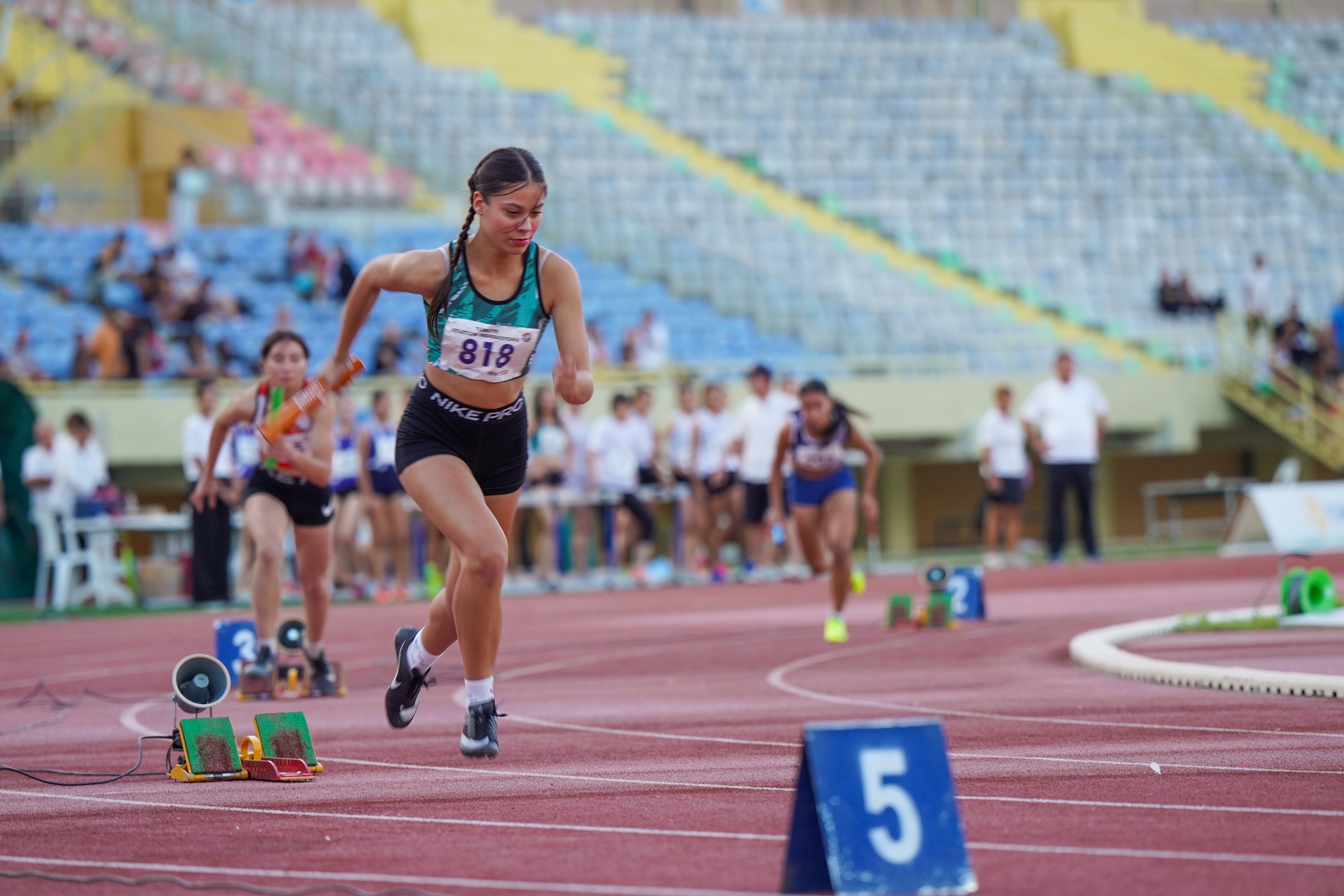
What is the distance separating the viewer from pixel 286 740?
23.0ft

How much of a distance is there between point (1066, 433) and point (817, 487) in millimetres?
9589

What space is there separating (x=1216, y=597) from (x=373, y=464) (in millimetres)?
9329

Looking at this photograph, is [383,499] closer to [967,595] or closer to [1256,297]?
[967,595]

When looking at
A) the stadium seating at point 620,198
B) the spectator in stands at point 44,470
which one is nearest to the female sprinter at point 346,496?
the spectator in stands at point 44,470


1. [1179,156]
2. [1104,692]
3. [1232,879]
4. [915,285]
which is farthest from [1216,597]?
[1179,156]

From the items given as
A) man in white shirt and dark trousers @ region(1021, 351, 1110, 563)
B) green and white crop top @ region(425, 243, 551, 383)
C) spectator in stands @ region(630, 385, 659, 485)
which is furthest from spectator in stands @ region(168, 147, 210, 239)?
green and white crop top @ region(425, 243, 551, 383)

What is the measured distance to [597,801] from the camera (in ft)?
20.0

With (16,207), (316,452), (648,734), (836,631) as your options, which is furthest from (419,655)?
(16,207)

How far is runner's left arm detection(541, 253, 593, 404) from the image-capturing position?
6574 mm

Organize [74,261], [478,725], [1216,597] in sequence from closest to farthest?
[478,725] < [1216,597] < [74,261]

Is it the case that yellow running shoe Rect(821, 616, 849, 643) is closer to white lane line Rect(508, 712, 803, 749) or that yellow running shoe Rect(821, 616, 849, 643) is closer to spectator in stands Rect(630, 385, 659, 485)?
white lane line Rect(508, 712, 803, 749)

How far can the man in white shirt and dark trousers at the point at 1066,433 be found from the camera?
2241 cm

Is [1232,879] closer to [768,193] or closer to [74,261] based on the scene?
[74,261]

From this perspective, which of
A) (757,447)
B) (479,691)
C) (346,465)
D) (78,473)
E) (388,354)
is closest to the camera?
(479,691)
